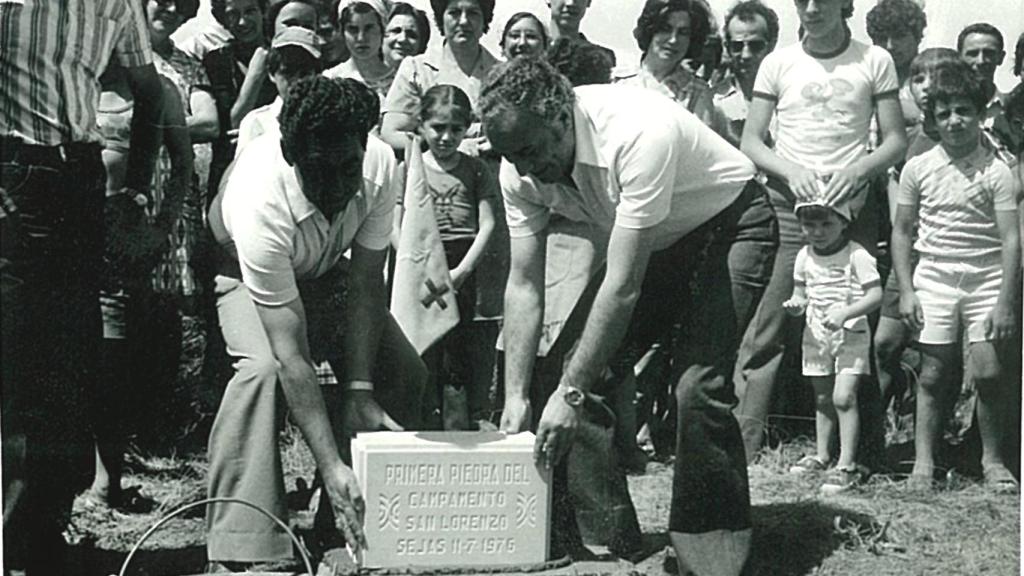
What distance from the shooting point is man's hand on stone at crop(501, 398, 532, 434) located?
16.4 feet

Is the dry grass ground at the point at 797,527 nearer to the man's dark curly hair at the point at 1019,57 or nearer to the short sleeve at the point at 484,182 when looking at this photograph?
the short sleeve at the point at 484,182

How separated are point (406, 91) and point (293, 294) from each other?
3.81ft

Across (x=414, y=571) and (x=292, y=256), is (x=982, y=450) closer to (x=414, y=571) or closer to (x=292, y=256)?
(x=414, y=571)

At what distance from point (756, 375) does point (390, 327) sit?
1.42 meters

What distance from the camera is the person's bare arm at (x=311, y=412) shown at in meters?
4.64

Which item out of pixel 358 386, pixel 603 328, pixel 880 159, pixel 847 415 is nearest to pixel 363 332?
pixel 358 386

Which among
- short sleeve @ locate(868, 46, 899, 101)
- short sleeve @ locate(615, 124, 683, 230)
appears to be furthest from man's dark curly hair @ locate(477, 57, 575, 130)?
short sleeve @ locate(868, 46, 899, 101)

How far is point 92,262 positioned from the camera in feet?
16.4

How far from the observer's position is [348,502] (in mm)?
4637

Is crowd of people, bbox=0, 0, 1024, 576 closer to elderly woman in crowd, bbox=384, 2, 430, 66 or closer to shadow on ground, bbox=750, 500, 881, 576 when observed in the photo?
elderly woman in crowd, bbox=384, 2, 430, 66

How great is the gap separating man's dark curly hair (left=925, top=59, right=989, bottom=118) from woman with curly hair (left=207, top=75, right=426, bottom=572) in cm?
209

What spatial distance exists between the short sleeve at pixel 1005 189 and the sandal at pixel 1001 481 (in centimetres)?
97

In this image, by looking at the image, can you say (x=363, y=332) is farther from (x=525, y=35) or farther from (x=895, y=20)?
(x=895, y=20)

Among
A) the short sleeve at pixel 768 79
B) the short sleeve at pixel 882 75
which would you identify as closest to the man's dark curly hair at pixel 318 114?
the short sleeve at pixel 768 79
